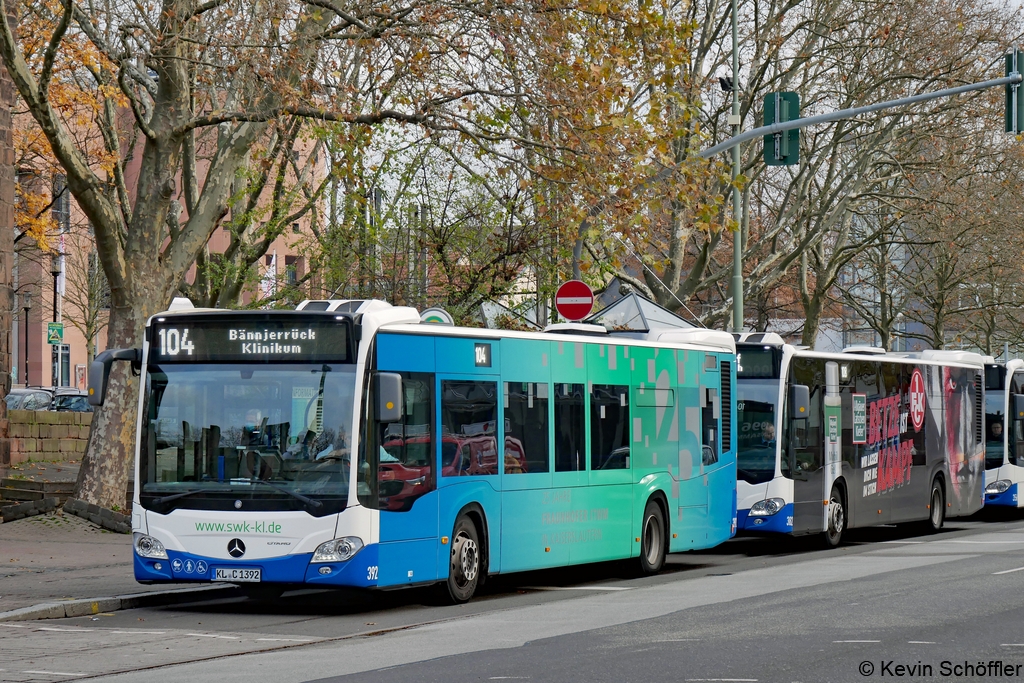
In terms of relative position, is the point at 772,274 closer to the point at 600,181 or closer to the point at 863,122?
the point at 863,122

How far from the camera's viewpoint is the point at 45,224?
34.9 m

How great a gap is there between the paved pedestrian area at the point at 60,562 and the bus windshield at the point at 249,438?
1743 millimetres

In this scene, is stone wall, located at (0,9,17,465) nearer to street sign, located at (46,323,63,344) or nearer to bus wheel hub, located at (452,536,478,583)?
bus wheel hub, located at (452,536,478,583)

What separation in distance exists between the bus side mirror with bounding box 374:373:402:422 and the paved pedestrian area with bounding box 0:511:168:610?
136 inches

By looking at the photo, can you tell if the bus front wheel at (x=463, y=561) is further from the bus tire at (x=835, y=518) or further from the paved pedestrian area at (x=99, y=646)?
the bus tire at (x=835, y=518)

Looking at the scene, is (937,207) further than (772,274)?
Yes

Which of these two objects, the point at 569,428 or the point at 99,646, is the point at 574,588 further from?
the point at 99,646

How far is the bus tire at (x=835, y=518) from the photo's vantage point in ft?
71.3

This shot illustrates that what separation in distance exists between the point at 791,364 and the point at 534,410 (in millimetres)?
6614

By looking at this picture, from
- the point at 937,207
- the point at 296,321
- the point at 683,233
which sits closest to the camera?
the point at 296,321

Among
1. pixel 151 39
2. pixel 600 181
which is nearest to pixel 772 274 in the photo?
pixel 600 181

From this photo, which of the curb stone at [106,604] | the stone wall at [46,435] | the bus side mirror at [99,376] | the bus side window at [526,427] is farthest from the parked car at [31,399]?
the bus side mirror at [99,376]

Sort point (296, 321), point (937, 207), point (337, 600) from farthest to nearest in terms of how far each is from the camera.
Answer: point (937, 207), point (337, 600), point (296, 321)

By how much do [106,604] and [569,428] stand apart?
5.05 meters
